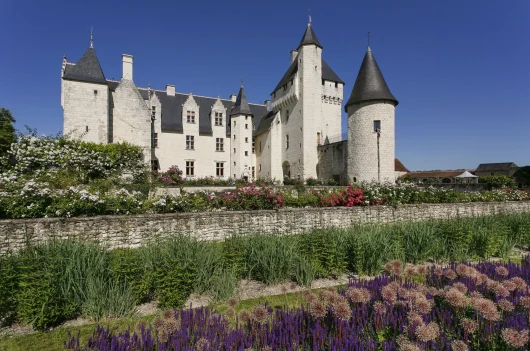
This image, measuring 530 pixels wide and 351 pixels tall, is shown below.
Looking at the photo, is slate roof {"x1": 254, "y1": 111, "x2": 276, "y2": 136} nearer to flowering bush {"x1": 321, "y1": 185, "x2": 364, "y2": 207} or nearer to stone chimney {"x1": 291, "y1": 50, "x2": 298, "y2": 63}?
stone chimney {"x1": 291, "y1": 50, "x2": 298, "y2": 63}

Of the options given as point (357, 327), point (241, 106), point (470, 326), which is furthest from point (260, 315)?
point (241, 106)

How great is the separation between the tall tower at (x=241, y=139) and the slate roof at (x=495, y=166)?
192 feet

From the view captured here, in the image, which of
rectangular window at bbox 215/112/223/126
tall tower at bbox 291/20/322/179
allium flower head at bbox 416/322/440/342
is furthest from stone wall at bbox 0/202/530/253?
rectangular window at bbox 215/112/223/126

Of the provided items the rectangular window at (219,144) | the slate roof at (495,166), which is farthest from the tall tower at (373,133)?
the slate roof at (495,166)

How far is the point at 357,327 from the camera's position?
8.20ft

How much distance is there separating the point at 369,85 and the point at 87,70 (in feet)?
78.1

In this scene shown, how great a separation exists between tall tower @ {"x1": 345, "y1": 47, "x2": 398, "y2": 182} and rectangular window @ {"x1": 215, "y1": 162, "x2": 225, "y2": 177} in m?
15.1

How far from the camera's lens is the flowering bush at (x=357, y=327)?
2.15 metres

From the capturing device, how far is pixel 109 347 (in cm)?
220

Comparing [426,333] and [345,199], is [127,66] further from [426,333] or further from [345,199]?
[426,333]

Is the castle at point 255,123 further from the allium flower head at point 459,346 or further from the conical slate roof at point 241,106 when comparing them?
the allium flower head at point 459,346

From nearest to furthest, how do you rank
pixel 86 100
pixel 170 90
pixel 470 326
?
pixel 470 326 < pixel 86 100 < pixel 170 90

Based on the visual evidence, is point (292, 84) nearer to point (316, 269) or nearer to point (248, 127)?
point (248, 127)

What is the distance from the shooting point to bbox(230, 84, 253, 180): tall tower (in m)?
31.1
